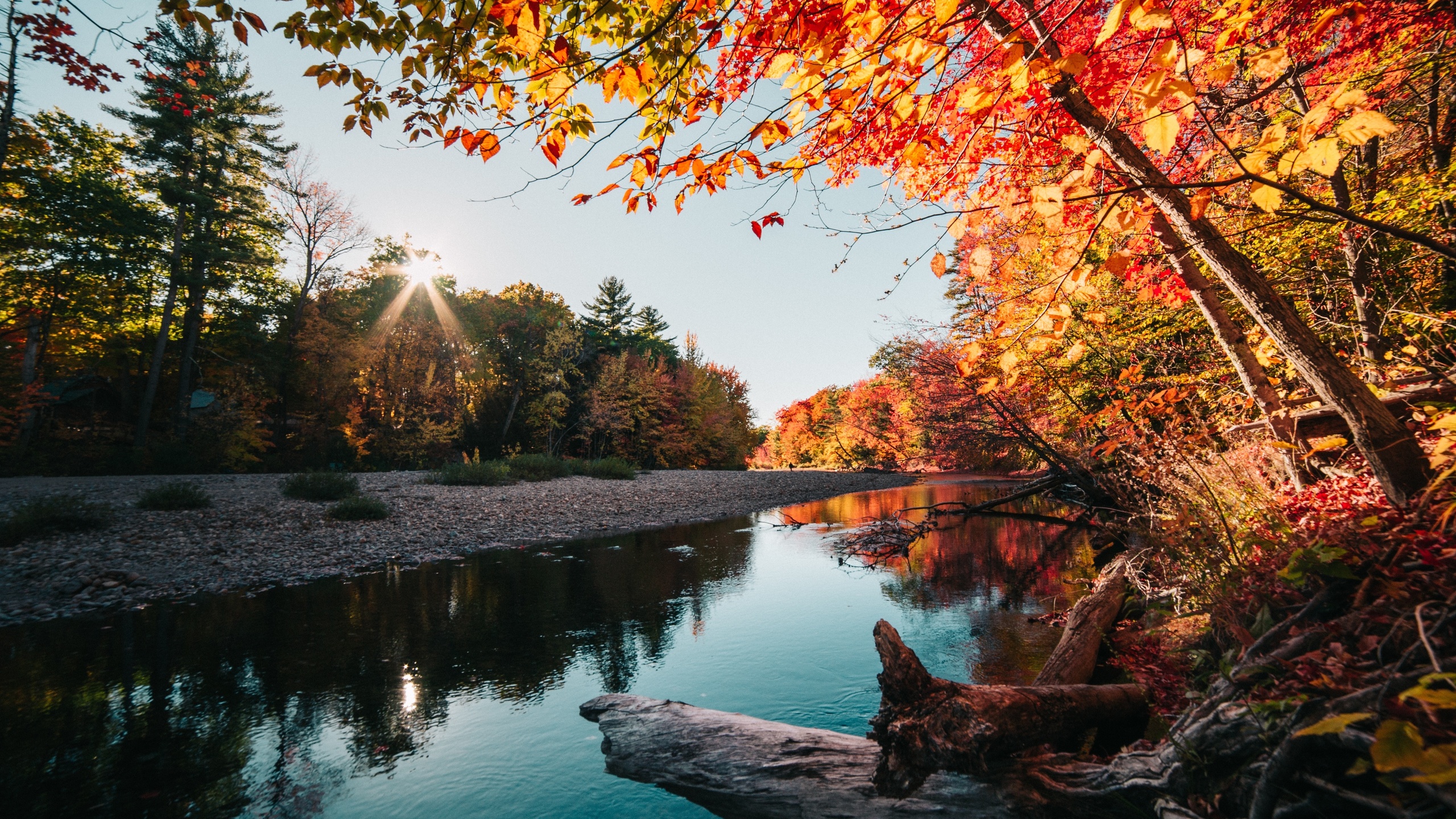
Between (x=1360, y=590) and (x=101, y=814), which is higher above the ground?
(x=1360, y=590)

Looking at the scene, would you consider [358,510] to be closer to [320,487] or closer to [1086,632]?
[320,487]

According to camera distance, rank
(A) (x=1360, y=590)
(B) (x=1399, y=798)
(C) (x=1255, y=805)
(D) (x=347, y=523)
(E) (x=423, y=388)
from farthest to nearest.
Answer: (E) (x=423, y=388), (D) (x=347, y=523), (A) (x=1360, y=590), (C) (x=1255, y=805), (B) (x=1399, y=798)

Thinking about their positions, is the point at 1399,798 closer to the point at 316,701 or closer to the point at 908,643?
the point at 908,643

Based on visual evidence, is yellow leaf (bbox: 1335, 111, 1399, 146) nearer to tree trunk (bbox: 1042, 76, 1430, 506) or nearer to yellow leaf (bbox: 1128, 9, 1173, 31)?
yellow leaf (bbox: 1128, 9, 1173, 31)

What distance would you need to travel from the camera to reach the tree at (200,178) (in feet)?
55.2

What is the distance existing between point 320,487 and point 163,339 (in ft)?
33.3

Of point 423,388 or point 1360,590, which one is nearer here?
point 1360,590

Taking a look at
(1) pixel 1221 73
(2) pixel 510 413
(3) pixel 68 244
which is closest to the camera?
(1) pixel 1221 73

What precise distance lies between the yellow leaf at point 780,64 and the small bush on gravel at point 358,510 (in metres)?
12.6

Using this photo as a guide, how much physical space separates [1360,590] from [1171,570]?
2155 millimetres

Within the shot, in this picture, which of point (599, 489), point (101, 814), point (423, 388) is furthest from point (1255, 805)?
point (423, 388)

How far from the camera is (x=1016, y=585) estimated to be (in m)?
7.34

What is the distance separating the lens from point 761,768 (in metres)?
3.01

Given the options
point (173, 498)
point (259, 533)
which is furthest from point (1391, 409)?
point (173, 498)
